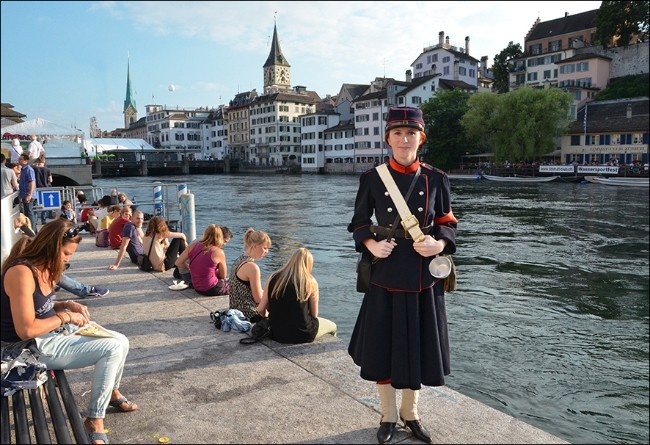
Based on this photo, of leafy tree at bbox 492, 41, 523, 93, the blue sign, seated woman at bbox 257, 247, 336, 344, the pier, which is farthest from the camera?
leafy tree at bbox 492, 41, 523, 93

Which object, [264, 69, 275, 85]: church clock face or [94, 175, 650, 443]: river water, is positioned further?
[264, 69, 275, 85]: church clock face

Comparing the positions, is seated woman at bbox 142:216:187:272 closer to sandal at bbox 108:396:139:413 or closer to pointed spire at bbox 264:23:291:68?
sandal at bbox 108:396:139:413

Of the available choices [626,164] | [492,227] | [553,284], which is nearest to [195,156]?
[626,164]

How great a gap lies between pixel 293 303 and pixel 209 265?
2458 millimetres

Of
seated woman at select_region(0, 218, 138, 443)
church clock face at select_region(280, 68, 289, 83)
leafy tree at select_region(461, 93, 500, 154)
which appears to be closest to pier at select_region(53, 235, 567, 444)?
seated woman at select_region(0, 218, 138, 443)

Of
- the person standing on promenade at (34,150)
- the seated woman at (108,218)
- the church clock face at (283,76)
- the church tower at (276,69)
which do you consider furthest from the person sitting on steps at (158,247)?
the church clock face at (283,76)

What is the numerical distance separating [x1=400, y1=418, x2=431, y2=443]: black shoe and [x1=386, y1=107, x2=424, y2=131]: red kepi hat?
1.91 meters

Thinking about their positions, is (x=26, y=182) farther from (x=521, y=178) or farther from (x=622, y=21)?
(x=622, y=21)

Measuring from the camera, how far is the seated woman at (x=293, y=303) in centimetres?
555

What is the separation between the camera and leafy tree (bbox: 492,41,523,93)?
8450 cm

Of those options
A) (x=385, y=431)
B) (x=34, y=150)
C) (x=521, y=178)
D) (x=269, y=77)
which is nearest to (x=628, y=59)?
(x=521, y=178)

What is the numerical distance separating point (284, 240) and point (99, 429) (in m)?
18.1

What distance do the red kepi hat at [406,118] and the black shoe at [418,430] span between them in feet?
6.28

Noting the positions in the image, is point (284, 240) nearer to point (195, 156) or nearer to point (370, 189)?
point (370, 189)
